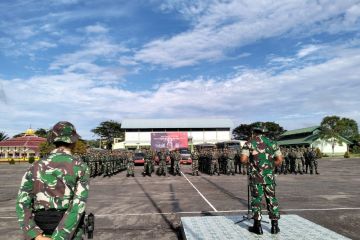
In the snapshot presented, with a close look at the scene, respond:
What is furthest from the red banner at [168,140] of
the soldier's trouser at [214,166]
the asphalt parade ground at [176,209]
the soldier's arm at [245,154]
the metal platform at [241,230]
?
the soldier's arm at [245,154]

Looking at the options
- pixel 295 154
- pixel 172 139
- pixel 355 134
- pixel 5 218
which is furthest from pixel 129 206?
pixel 355 134

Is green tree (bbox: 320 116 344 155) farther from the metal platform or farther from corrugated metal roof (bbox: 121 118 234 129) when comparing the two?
the metal platform

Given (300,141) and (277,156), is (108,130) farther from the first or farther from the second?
(277,156)

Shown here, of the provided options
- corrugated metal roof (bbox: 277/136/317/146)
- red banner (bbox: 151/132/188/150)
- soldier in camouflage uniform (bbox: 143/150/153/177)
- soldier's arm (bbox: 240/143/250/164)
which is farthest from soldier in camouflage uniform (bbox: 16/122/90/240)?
corrugated metal roof (bbox: 277/136/317/146)

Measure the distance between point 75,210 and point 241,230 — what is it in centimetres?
410

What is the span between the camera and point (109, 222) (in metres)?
7.83

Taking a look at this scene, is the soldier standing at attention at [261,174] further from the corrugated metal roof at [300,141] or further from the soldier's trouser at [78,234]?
the corrugated metal roof at [300,141]

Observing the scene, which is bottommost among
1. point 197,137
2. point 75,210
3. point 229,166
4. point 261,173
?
point 229,166

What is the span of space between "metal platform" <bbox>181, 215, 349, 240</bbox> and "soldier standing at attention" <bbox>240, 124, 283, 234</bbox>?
0.24 metres

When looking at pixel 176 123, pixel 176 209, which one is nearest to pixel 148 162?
pixel 176 209

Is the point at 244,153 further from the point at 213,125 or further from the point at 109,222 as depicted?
the point at 213,125

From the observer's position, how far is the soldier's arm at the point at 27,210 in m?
2.75

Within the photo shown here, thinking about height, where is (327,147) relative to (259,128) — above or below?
above

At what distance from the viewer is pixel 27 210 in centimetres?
285
